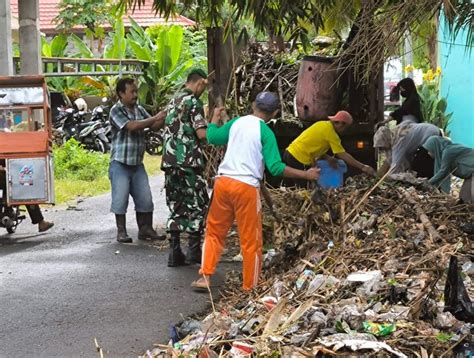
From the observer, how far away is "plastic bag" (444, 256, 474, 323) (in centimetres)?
522

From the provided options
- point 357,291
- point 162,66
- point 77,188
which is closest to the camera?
point 357,291

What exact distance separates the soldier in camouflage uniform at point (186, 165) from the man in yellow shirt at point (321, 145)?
168 cm

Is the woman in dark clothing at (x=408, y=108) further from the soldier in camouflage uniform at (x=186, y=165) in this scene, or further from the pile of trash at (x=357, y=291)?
the soldier in camouflage uniform at (x=186, y=165)

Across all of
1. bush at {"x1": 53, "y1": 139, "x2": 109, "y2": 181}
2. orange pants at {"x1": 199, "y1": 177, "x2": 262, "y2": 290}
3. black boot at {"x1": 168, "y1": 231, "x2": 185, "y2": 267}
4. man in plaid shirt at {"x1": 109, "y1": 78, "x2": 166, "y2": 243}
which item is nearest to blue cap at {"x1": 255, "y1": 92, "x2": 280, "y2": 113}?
orange pants at {"x1": 199, "y1": 177, "x2": 262, "y2": 290}

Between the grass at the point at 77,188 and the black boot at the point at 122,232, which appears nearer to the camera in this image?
the black boot at the point at 122,232

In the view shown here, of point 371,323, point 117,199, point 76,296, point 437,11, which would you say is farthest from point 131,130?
point 371,323

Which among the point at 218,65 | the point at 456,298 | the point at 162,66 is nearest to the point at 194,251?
the point at 456,298

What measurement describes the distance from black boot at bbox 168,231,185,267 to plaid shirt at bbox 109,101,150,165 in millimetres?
1807

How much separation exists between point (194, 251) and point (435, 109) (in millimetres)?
10850

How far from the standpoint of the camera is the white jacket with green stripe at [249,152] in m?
7.42

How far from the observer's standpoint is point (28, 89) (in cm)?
1180

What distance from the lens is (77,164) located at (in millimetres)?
20047

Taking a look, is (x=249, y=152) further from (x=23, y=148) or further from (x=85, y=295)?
(x=23, y=148)

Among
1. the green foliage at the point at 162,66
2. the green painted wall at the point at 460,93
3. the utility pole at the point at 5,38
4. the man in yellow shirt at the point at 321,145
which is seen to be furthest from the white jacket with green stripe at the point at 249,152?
the green foliage at the point at 162,66
